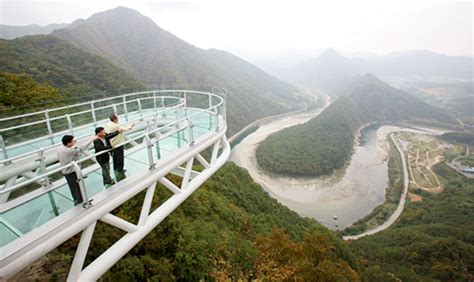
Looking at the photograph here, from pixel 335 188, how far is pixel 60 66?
6145 centimetres

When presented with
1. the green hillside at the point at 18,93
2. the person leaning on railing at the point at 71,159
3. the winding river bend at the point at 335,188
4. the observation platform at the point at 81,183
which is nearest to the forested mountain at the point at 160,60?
the winding river bend at the point at 335,188

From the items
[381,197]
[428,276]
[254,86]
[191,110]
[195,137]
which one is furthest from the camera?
[254,86]

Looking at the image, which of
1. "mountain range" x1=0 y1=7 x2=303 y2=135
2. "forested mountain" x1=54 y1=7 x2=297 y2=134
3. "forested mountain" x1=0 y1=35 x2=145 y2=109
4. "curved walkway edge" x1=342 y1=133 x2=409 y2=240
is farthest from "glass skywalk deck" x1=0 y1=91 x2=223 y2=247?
"forested mountain" x1=54 y1=7 x2=297 y2=134

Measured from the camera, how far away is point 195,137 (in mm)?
6988

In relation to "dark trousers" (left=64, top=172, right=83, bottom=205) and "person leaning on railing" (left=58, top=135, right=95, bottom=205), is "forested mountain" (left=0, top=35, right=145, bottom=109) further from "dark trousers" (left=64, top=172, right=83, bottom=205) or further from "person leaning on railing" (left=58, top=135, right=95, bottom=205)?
"dark trousers" (left=64, top=172, right=83, bottom=205)

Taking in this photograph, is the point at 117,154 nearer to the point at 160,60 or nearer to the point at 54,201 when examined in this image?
the point at 54,201

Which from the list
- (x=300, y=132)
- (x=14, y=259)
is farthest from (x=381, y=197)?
(x=14, y=259)

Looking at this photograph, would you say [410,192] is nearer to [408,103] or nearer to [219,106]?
[219,106]

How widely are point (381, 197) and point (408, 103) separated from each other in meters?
99.7

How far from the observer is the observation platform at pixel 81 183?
11.0 feet

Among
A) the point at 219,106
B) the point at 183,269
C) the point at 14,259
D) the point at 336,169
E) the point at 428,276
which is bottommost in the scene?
the point at 336,169

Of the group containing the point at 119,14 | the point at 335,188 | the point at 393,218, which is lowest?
the point at 393,218

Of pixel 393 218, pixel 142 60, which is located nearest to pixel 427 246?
pixel 393 218

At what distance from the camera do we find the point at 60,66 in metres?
42.1
